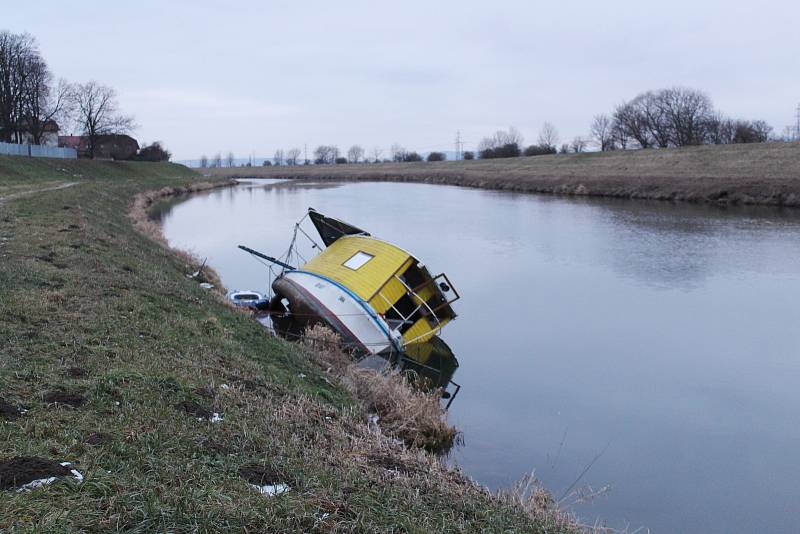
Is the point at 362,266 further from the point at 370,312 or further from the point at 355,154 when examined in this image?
the point at 355,154

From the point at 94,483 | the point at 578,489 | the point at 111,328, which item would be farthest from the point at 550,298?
the point at 94,483

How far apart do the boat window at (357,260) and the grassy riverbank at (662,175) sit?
3298cm

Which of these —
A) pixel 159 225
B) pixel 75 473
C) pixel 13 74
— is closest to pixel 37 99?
pixel 13 74

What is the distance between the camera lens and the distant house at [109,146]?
78125 mm

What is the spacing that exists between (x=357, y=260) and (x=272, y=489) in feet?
39.0

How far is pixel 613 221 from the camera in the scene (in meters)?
34.6

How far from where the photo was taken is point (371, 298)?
15.0 m

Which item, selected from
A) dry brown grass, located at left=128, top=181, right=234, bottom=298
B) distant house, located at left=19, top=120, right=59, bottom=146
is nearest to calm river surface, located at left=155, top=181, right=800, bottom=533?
dry brown grass, located at left=128, top=181, right=234, bottom=298

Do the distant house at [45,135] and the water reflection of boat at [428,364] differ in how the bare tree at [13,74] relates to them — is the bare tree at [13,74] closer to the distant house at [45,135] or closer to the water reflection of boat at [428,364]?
the distant house at [45,135]

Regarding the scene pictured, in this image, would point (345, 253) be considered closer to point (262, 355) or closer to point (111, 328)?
point (262, 355)

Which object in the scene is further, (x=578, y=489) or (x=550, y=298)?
(x=550, y=298)

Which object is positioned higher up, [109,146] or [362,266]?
[109,146]

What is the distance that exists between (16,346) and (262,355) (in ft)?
11.6

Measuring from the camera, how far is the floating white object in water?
193 inches
